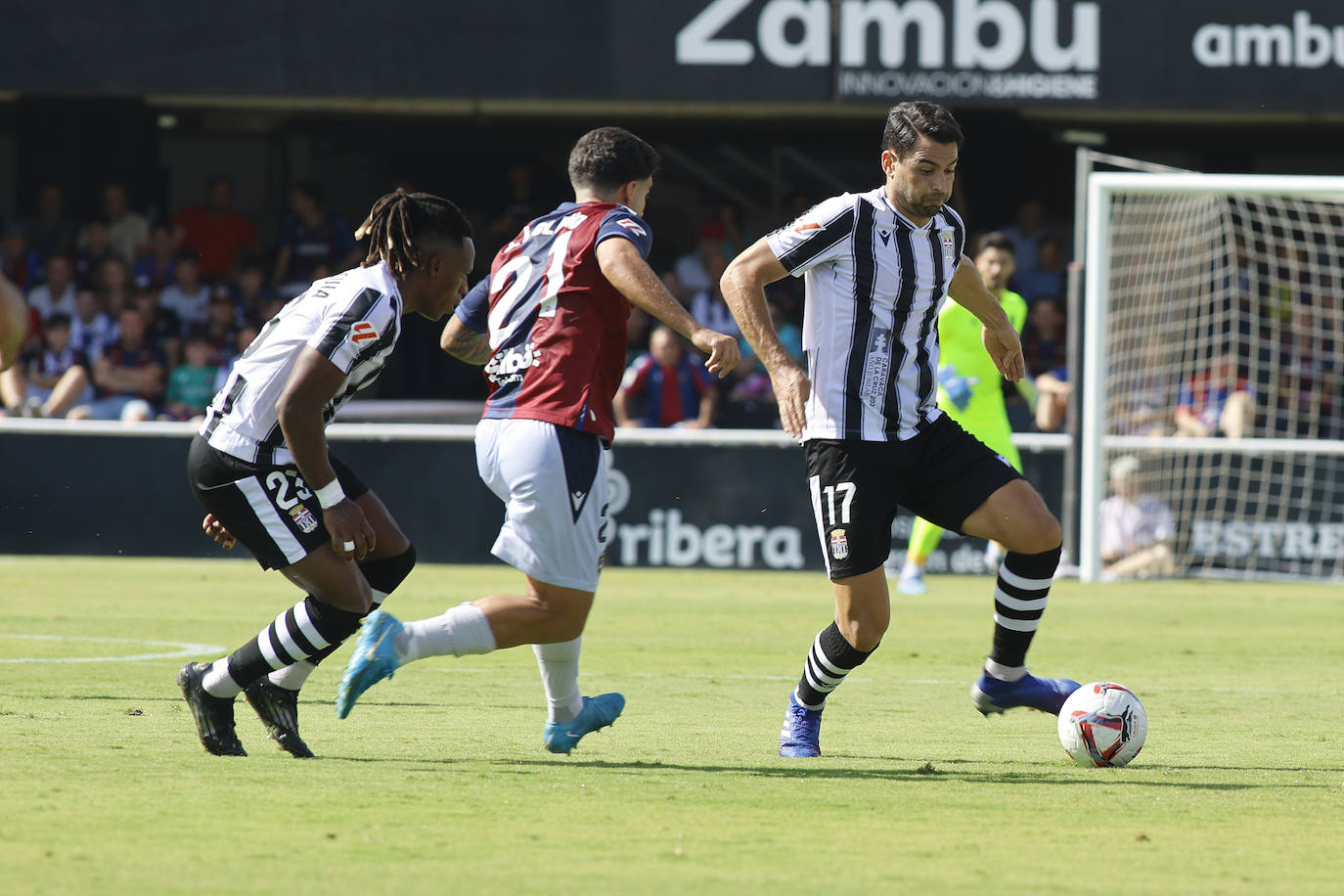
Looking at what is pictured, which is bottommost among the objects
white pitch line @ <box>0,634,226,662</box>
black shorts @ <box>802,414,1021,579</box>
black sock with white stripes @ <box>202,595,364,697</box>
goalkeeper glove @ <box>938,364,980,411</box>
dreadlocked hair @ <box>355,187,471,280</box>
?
white pitch line @ <box>0,634,226,662</box>

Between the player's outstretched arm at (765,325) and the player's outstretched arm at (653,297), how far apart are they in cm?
40

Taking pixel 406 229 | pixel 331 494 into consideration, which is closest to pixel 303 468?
pixel 331 494

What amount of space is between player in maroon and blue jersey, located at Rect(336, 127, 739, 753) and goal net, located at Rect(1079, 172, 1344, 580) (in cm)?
861

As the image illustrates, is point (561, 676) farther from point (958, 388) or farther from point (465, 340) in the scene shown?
point (958, 388)

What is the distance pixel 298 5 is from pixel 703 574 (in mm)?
6617

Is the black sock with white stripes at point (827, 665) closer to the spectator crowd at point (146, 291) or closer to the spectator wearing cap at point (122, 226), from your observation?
the spectator crowd at point (146, 291)

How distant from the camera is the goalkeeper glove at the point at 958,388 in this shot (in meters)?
11.4

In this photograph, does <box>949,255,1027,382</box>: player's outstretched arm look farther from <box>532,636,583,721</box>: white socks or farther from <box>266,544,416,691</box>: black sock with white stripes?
<box>266,544,416,691</box>: black sock with white stripes

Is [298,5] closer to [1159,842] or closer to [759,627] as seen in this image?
[759,627]

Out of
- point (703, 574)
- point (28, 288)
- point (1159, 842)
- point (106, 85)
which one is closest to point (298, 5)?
point (106, 85)

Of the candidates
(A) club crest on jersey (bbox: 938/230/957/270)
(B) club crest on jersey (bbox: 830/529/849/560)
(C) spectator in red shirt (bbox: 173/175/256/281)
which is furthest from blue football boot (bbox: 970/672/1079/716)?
(C) spectator in red shirt (bbox: 173/175/256/281)

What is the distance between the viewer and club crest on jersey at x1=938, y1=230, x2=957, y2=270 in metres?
6.23

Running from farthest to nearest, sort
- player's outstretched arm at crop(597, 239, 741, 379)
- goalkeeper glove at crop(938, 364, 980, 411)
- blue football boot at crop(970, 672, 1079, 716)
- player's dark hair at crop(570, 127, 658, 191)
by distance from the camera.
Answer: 1. goalkeeper glove at crop(938, 364, 980, 411)
2. blue football boot at crop(970, 672, 1079, 716)
3. player's dark hair at crop(570, 127, 658, 191)
4. player's outstretched arm at crop(597, 239, 741, 379)

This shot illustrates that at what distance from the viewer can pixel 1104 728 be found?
5906 mm
